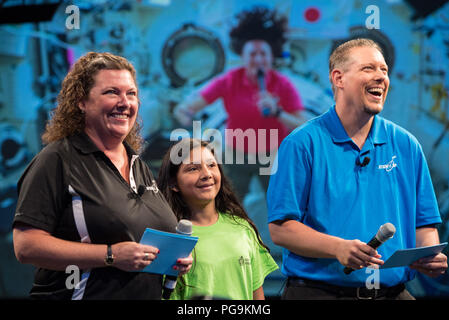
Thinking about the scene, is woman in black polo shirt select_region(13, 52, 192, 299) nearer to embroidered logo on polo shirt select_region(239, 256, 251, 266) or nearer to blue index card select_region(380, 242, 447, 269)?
embroidered logo on polo shirt select_region(239, 256, 251, 266)

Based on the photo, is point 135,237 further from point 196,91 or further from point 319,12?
point 319,12

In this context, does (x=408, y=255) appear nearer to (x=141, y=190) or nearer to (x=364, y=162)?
(x=364, y=162)

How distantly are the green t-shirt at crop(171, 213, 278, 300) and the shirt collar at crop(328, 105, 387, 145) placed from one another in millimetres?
726

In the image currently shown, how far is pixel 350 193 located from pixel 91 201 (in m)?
1.11

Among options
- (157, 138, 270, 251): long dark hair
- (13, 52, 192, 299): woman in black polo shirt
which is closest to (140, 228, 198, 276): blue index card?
(13, 52, 192, 299): woman in black polo shirt

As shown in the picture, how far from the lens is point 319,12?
472 centimetres

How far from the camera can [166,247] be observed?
1954mm

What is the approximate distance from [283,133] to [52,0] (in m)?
2.57

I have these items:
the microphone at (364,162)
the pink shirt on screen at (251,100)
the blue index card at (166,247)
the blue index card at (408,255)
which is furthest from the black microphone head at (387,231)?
the pink shirt on screen at (251,100)

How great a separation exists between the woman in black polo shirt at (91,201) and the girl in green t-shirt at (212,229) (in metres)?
0.38

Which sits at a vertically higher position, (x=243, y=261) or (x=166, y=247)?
(x=166, y=247)

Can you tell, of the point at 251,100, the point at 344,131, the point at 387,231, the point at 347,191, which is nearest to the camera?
the point at 387,231

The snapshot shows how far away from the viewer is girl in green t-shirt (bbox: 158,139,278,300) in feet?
7.97

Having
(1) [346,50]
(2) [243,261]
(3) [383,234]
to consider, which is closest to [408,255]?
(3) [383,234]
